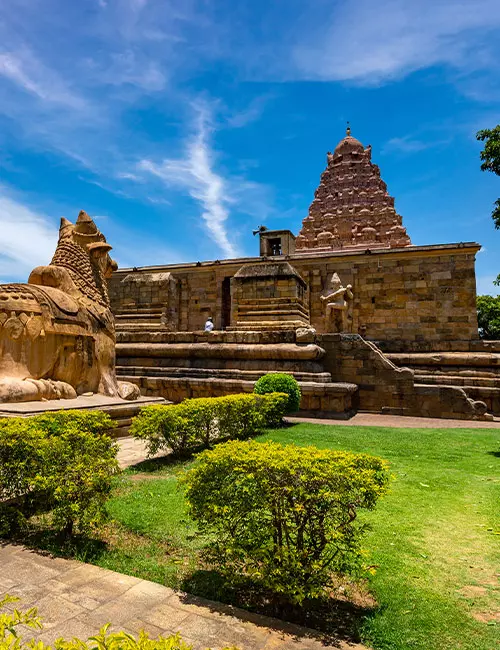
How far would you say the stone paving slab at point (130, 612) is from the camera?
7.10ft

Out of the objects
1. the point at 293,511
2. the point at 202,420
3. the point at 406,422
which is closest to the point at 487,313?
the point at 406,422

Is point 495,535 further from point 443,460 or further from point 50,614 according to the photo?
point 50,614

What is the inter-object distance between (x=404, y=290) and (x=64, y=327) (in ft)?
48.7

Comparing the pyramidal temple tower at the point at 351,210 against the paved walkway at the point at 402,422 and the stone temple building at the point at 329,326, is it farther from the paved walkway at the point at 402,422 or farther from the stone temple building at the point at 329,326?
the paved walkway at the point at 402,422

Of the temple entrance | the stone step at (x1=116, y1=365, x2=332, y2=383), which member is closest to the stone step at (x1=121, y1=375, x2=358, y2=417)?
the stone step at (x1=116, y1=365, x2=332, y2=383)

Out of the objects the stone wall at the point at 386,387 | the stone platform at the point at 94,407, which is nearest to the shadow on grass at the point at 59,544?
the stone platform at the point at 94,407

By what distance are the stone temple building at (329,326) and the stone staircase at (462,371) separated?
0.03 m

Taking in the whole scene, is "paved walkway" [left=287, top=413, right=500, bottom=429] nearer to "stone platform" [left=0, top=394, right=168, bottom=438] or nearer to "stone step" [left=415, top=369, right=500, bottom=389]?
"stone step" [left=415, top=369, right=500, bottom=389]

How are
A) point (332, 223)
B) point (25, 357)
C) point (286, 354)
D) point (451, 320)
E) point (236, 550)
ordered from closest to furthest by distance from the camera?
1. point (236, 550)
2. point (25, 357)
3. point (286, 354)
4. point (451, 320)
5. point (332, 223)

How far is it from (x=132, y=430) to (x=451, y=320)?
602 inches

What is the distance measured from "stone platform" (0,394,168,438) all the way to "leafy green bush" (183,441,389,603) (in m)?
3.37

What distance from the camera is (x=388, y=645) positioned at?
219 centimetres

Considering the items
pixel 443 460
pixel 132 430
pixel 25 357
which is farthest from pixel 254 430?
A: pixel 25 357

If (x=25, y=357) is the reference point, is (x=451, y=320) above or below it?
above
